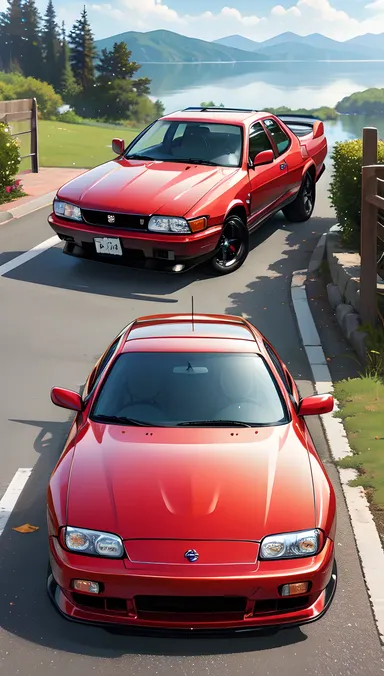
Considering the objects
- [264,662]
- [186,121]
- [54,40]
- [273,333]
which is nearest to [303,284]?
[273,333]

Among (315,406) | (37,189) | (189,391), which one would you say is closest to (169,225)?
(189,391)

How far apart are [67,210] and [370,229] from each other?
391cm

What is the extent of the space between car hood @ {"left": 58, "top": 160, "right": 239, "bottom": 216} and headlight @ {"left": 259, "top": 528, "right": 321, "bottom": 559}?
701 centimetres

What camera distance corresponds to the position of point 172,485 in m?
5.15

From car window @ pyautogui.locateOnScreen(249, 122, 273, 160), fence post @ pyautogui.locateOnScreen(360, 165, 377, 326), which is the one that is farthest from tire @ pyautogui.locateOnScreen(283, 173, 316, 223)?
fence post @ pyautogui.locateOnScreen(360, 165, 377, 326)

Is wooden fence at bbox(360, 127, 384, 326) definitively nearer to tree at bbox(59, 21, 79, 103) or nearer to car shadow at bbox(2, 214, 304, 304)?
car shadow at bbox(2, 214, 304, 304)

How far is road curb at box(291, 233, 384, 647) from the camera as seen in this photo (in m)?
5.43

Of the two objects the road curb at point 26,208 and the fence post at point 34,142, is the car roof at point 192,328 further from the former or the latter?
the fence post at point 34,142

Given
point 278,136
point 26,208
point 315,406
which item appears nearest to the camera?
point 315,406

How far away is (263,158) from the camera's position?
13.0 meters

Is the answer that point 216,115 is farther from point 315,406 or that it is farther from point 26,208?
point 315,406

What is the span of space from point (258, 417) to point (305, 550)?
1.13m

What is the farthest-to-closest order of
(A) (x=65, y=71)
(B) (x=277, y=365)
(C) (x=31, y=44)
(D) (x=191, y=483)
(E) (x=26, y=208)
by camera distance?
1. (C) (x=31, y=44)
2. (A) (x=65, y=71)
3. (E) (x=26, y=208)
4. (B) (x=277, y=365)
5. (D) (x=191, y=483)

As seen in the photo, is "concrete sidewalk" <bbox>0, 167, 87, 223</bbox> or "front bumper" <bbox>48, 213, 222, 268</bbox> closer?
"front bumper" <bbox>48, 213, 222, 268</bbox>
